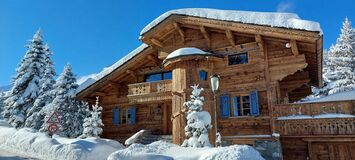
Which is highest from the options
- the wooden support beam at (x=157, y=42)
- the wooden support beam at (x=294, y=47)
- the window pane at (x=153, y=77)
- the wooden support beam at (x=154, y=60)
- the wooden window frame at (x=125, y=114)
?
the wooden support beam at (x=157, y=42)

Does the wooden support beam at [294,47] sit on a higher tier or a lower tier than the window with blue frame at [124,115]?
higher

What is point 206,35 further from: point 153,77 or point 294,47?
point 153,77

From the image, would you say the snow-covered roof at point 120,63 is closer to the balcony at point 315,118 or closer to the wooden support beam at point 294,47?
the wooden support beam at point 294,47

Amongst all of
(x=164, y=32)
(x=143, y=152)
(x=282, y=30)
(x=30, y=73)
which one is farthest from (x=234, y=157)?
(x=30, y=73)

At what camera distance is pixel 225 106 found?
18.5 metres

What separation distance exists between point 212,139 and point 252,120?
9.01 feet

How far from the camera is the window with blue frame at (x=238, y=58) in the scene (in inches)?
738

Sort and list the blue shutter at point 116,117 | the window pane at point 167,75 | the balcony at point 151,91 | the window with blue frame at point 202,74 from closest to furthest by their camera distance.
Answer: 1. the window with blue frame at point 202,74
2. the balcony at point 151,91
3. the window pane at point 167,75
4. the blue shutter at point 116,117

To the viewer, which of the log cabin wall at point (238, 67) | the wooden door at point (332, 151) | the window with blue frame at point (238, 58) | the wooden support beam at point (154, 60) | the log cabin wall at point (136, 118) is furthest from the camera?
the wooden support beam at point (154, 60)

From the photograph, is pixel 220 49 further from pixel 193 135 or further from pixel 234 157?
pixel 234 157

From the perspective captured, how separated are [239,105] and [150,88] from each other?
6114 mm

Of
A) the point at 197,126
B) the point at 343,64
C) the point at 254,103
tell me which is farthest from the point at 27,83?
the point at 343,64

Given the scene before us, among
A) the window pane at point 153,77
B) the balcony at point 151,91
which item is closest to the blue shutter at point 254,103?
the balcony at point 151,91

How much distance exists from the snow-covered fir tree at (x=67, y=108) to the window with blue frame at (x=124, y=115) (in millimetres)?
3644
